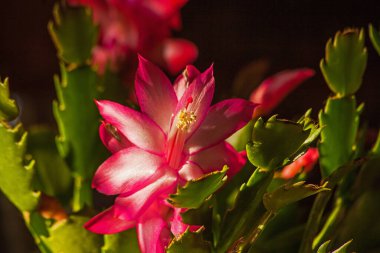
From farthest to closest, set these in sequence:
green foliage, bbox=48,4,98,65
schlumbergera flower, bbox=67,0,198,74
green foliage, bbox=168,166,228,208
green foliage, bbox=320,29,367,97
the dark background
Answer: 1. the dark background
2. schlumbergera flower, bbox=67,0,198,74
3. green foliage, bbox=48,4,98,65
4. green foliage, bbox=320,29,367,97
5. green foliage, bbox=168,166,228,208

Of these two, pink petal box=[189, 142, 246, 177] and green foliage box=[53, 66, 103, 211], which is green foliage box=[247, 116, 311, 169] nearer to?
pink petal box=[189, 142, 246, 177]

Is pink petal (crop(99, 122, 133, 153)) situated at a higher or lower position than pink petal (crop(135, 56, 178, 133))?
lower

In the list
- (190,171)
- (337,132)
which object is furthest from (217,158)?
(337,132)

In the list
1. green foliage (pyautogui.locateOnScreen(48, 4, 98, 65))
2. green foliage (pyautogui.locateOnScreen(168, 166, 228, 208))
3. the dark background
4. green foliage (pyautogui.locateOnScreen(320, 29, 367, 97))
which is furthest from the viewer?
the dark background

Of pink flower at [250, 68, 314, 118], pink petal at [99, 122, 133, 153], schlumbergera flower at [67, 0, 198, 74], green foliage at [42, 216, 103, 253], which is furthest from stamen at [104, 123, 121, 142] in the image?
schlumbergera flower at [67, 0, 198, 74]

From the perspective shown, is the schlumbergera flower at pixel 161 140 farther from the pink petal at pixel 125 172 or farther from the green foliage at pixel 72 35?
the green foliage at pixel 72 35

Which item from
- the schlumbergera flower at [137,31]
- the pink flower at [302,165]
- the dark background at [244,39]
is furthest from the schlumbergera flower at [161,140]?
the dark background at [244,39]

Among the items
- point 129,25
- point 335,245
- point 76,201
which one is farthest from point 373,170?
point 129,25
